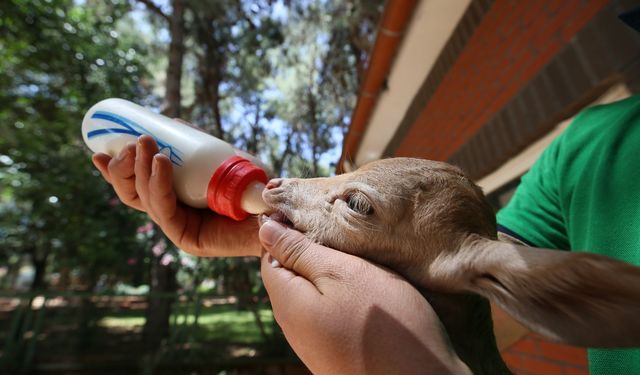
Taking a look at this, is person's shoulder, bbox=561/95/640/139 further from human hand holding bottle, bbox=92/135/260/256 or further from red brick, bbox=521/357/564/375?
red brick, bbox=521/357/564/375

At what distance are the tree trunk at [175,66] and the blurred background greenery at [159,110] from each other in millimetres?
40

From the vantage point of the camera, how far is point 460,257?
1.29 meters

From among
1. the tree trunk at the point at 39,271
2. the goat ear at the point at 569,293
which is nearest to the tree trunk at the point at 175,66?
the goat ear at the point at 569,293

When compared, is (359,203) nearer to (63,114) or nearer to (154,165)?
(154,165)

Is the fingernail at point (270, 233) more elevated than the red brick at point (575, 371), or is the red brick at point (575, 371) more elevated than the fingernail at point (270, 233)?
the fingernail at point (270, 233)

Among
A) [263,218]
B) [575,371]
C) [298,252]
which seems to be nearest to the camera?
[298,252]

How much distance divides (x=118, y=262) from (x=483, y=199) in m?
12.1

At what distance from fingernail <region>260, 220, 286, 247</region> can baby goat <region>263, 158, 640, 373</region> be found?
15 cm

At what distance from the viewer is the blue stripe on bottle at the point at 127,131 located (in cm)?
181

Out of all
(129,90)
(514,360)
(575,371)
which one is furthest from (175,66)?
(575,371)

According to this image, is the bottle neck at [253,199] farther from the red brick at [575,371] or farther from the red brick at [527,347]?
the red brick at [527,347]

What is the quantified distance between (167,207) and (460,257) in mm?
1262

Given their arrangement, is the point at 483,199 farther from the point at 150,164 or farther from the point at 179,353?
the point at 179,353

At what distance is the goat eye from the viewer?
1.56 meters
